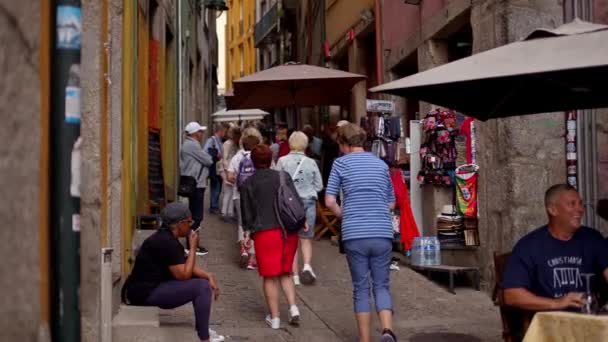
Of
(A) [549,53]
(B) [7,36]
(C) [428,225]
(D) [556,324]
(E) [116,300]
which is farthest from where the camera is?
(C) [428,225]

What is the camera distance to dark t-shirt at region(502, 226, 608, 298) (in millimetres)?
5375

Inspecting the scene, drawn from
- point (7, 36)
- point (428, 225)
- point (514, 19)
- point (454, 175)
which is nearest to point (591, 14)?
point (514, 19)

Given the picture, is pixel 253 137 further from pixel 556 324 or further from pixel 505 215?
pixel 556 324

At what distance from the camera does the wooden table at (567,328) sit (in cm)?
414

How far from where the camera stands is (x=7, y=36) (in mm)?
4715

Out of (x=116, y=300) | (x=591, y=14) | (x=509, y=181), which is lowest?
(x=116, y=300)

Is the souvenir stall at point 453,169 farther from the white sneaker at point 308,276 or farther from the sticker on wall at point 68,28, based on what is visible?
the sticker on wall at point 68,28

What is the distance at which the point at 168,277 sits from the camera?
730cm

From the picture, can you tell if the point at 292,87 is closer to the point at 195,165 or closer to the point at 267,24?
the point at 195,165

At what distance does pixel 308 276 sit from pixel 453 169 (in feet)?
6.95

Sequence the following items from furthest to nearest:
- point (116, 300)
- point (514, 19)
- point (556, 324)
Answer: point (514, 19) → point (116, 300) → point (556, 324)

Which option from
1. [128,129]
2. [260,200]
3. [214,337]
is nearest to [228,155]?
[128,129]

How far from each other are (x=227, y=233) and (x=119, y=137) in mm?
6264

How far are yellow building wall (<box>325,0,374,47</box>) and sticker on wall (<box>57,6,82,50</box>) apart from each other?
44.1ft
